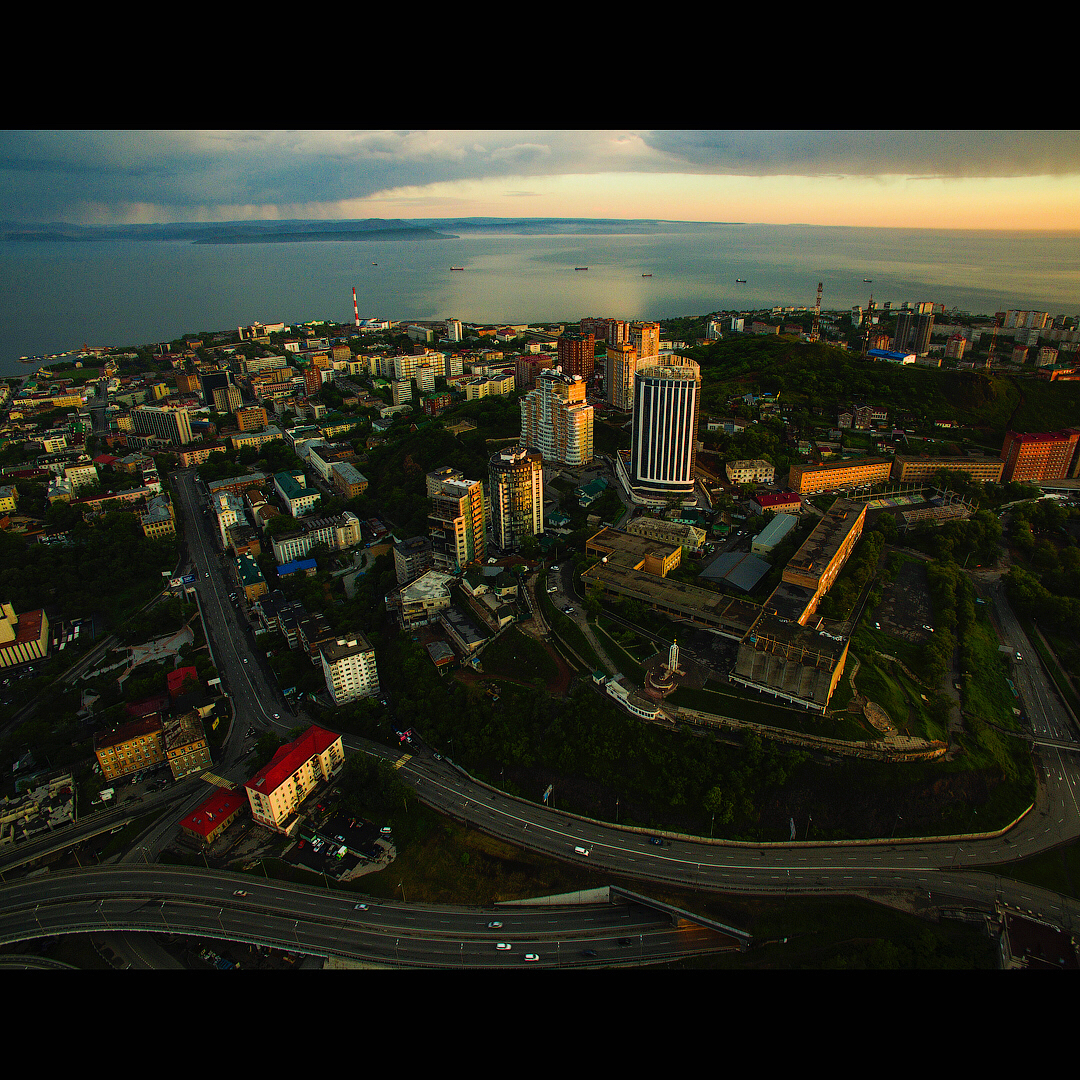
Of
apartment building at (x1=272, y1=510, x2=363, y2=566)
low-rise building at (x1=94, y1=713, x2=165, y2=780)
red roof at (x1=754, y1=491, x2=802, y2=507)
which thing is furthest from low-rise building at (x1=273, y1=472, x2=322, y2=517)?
red roof at (x1=754, y1=491, x2=802, y2=507)

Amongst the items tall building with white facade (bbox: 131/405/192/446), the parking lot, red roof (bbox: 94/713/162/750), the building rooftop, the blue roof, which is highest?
the building rooftop

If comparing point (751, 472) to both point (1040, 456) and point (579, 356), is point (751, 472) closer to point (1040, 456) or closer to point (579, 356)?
point (1040, 456)

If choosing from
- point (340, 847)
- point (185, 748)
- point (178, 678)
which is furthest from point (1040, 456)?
point (178, 678)

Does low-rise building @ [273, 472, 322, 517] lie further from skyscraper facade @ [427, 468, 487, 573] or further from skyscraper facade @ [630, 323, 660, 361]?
skyscraper facade @ [630, 323, 660, 361]

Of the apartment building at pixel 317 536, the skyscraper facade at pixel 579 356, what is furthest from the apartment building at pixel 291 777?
the skyscraper facade at pixel 579 356

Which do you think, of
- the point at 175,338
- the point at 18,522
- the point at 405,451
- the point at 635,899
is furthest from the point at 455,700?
the point at 175,338
